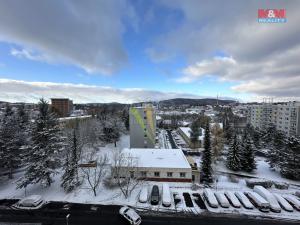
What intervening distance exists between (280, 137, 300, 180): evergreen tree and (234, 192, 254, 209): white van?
14.3 m

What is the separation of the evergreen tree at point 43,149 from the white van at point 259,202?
79.4 ft

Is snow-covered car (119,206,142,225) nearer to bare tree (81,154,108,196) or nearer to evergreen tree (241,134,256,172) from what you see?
bare tree (81,154,108,196)

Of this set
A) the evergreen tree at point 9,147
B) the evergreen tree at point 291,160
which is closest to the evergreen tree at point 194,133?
the evergreen tree at point 291,160

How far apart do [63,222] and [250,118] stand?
86.7 meters

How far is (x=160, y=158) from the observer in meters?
30.0

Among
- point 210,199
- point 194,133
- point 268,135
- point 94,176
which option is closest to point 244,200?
point 210,199

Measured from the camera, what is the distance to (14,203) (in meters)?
20.2

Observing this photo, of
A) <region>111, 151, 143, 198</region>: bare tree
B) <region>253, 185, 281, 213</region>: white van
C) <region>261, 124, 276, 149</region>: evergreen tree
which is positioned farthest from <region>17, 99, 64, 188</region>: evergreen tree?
<region>261, 124, 276, 149</region>: evergreen tree

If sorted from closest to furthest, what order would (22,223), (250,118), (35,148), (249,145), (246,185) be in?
(22,223) < (35,148) < (246,185) < (249,145) < (250,118)

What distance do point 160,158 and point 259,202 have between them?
14.9 m

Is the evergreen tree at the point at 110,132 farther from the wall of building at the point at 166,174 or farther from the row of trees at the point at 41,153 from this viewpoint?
the wall of building at the point at 166,174

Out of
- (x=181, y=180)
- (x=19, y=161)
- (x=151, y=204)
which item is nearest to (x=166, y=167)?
(x=181, y=180)

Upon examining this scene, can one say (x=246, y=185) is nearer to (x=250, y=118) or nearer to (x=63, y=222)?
(x=63, y=222)

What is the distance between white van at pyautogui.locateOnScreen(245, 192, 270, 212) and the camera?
18.8 metres
